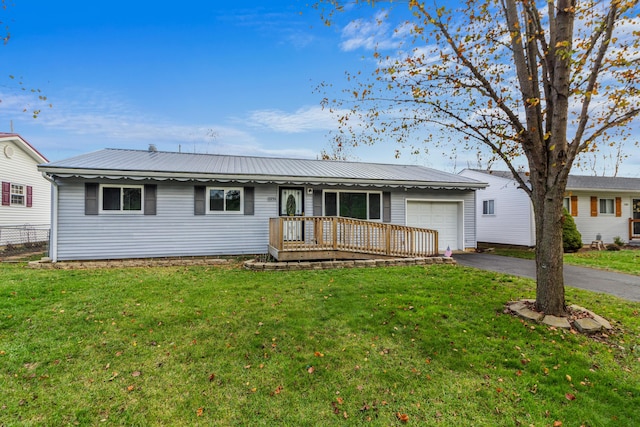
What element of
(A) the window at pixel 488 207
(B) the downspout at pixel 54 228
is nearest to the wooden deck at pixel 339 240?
(B) the downspout at pixel 54 228

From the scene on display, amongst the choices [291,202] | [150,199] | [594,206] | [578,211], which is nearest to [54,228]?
[150,199]

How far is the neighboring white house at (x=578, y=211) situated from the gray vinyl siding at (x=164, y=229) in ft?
38.0

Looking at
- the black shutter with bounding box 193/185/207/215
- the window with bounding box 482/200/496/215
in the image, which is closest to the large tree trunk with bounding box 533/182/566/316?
the black shutter with bounding box 193/185/207/215

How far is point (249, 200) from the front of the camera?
10102 millimetres

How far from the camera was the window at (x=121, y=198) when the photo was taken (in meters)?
9.02

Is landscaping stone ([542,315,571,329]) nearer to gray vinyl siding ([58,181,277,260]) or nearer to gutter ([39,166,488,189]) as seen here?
gutter ([39,166,488,189])

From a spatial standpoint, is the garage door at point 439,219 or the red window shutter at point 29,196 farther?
the red window shutter at point 29,196

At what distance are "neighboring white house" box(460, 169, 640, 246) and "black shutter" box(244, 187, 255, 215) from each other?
11383 mm

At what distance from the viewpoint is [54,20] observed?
8.67m

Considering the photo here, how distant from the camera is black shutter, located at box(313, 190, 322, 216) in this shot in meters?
10.6

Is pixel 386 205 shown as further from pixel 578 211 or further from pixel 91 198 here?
pixel 578 211

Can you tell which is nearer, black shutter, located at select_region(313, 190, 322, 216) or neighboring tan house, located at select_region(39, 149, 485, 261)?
neighboring tan house, located at select_region(39, 149, 485, 261)

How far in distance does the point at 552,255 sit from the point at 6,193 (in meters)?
19.4

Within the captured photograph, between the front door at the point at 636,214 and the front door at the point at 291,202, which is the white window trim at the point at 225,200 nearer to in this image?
the front door at the point at 291,202
